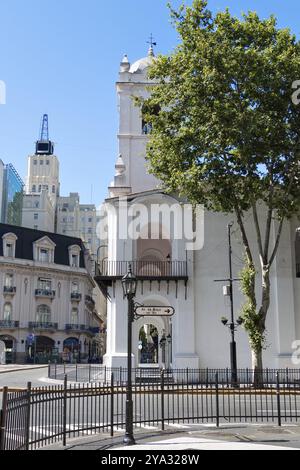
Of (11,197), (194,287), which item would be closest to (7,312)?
(194,287)

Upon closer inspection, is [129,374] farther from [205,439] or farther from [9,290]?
[9,290]

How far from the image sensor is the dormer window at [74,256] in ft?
253

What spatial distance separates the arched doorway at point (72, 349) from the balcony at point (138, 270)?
42457 millimetres

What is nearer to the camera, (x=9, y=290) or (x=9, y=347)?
(x=9, y=290)

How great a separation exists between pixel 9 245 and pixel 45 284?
24.3ft

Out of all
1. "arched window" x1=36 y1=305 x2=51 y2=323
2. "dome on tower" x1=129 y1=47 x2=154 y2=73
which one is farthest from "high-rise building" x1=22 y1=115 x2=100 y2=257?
"dome on tower" x1=129 y1=47 x2=154 y2=73

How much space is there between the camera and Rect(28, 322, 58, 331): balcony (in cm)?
6944

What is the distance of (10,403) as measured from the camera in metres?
9.02

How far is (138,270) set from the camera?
31953mm

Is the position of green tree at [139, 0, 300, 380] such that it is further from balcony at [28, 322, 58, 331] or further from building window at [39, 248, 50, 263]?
building window at [39, 248, 50, 263]

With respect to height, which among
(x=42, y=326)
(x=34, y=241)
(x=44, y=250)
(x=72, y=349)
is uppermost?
(x=34, y=241)

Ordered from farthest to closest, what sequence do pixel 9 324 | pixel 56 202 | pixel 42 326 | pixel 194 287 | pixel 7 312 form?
pixel 56 202 → pixel 42 326 → pixel 7 312 → pixel 9 324 → pixel 194 287
